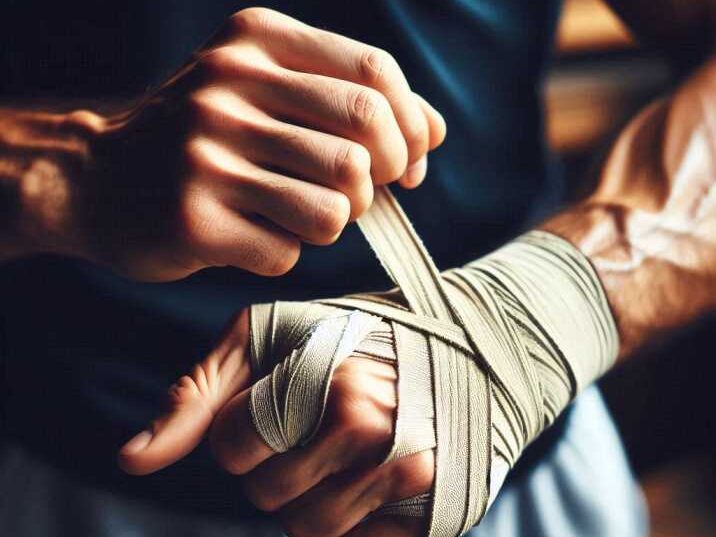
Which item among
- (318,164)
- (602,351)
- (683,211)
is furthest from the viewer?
(683,211)

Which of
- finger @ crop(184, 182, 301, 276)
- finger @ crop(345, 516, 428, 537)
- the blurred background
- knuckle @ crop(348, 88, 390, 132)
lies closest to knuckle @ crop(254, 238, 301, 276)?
finger @ crop(184, 182, 301, 276)

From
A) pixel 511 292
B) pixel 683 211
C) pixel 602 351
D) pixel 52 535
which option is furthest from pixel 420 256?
pixel 52 535

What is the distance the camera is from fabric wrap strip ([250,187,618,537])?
54cm

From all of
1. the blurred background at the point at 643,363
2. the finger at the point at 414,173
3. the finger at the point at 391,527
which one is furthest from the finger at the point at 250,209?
the blurred background at the point at 643,363

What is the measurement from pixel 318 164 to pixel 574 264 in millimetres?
300

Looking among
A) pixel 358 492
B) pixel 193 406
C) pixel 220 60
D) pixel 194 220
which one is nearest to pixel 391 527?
pixel 358 492

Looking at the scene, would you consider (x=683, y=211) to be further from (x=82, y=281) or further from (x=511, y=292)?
(x=82, y=281)

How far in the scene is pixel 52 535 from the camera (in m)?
0.84

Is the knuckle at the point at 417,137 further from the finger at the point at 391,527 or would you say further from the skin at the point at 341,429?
the finger at the point at 391,527

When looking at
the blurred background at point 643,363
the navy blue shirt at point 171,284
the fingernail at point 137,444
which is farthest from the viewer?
the blurred background at point 643,363

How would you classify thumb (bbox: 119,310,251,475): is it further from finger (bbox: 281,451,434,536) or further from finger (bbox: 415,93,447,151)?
finger (bbox: 415,93,447,151)

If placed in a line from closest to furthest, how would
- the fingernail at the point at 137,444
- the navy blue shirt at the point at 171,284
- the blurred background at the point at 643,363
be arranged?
the fingernail at the point at 137,444 < the navy blue shirt at the point at 171,284 < the blurred background at the point at 643,363

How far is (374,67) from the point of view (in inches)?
21.4

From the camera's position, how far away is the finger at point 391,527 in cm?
56
